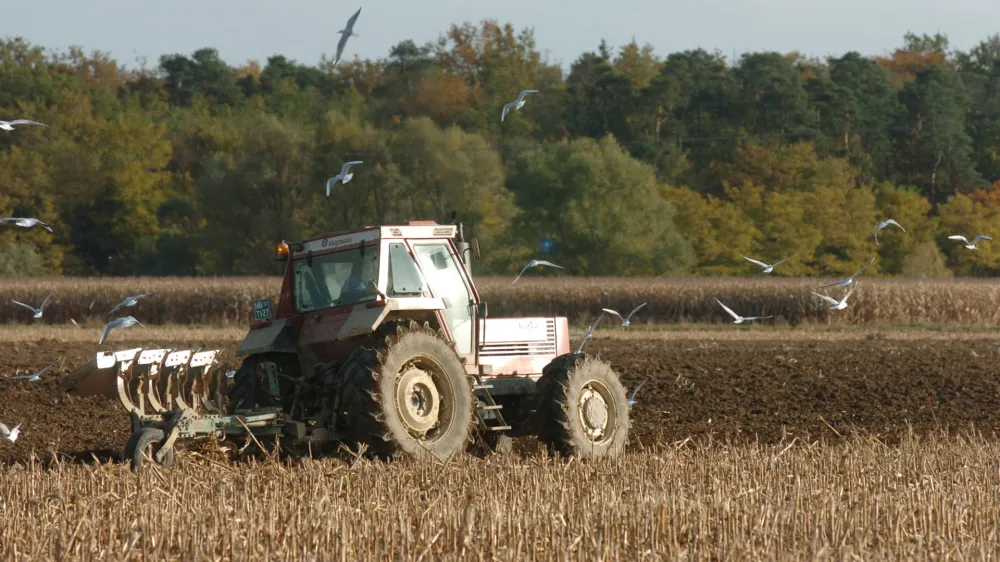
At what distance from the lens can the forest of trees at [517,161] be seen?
61094mm

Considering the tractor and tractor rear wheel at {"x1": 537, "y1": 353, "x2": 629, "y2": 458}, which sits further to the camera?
tractor rear wheel at {"x1": 537, "y1": 353, "x2": 629, "y2": 458}

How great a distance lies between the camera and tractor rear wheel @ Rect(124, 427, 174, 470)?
9352 millimetres

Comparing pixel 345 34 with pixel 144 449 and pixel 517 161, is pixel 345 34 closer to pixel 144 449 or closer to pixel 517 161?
pixel 144 449

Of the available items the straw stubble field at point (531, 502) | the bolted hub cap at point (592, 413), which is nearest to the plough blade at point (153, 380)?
the straw stubble field at point (531, 502)

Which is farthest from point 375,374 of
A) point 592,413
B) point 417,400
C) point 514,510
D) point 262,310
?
point 592,413

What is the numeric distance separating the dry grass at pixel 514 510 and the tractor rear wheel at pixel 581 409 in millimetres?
1015

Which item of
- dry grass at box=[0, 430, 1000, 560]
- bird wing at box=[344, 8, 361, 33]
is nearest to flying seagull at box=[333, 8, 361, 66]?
bird wing at box=[344, 8, 361, 33]

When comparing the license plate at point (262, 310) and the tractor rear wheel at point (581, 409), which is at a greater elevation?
the license plate at point (262, 310)

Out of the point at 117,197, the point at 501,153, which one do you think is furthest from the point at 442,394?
the point at 501,153

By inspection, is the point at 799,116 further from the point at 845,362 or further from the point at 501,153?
the point at 845,362

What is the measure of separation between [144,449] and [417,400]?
2.19 metres

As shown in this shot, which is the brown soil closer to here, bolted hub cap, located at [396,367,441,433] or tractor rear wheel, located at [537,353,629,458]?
tractor rear wheel, located at [537,353,629,458]

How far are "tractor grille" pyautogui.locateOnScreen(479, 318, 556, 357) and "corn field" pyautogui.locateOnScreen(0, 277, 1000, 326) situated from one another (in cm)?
2288

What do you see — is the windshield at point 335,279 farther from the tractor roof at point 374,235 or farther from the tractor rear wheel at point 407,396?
the tractor rear wheel at point 407,396
